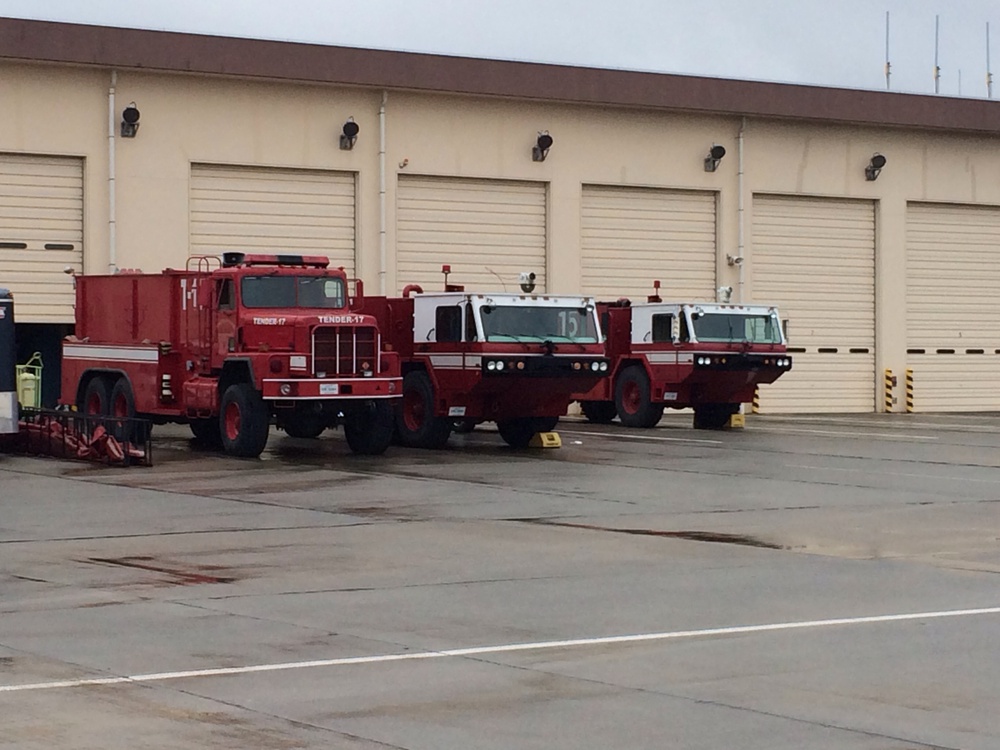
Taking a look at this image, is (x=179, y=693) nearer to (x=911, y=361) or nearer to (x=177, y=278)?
(x=177, y=278)

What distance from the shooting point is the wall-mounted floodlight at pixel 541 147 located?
1419 inches

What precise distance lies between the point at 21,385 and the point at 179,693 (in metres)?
24.3

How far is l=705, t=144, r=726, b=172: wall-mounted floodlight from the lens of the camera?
3816 centimetres

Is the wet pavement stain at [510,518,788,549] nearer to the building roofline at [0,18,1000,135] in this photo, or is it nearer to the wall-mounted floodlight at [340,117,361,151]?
the building roofline at [0,18,1000,135]

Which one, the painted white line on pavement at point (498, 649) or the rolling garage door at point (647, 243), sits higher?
the rolling garage door at point (647, 243)

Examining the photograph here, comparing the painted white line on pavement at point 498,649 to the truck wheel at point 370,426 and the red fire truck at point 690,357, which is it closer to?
the truck wheel at point 370,426

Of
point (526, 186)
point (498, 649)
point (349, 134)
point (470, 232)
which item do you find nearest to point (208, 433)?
point (349, 134)

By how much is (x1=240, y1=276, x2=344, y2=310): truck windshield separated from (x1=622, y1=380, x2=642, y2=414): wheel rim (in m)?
8.61

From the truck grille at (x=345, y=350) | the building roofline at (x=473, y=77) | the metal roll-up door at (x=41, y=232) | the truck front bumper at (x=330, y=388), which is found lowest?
the truck front bumper at (x=330, y=388)

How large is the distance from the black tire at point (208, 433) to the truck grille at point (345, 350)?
3085mm

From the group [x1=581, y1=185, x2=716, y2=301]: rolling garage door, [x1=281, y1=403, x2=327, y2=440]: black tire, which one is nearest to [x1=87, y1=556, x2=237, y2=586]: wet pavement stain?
[x1=281, y1=403, x2=327, y2=440]: black tire

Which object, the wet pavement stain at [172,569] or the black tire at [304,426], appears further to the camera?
the black tire at [304,426]

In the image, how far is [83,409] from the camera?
26.7m

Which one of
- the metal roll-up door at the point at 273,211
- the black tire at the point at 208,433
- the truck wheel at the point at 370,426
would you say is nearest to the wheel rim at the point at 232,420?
the truck wheel at the point at 370,426
